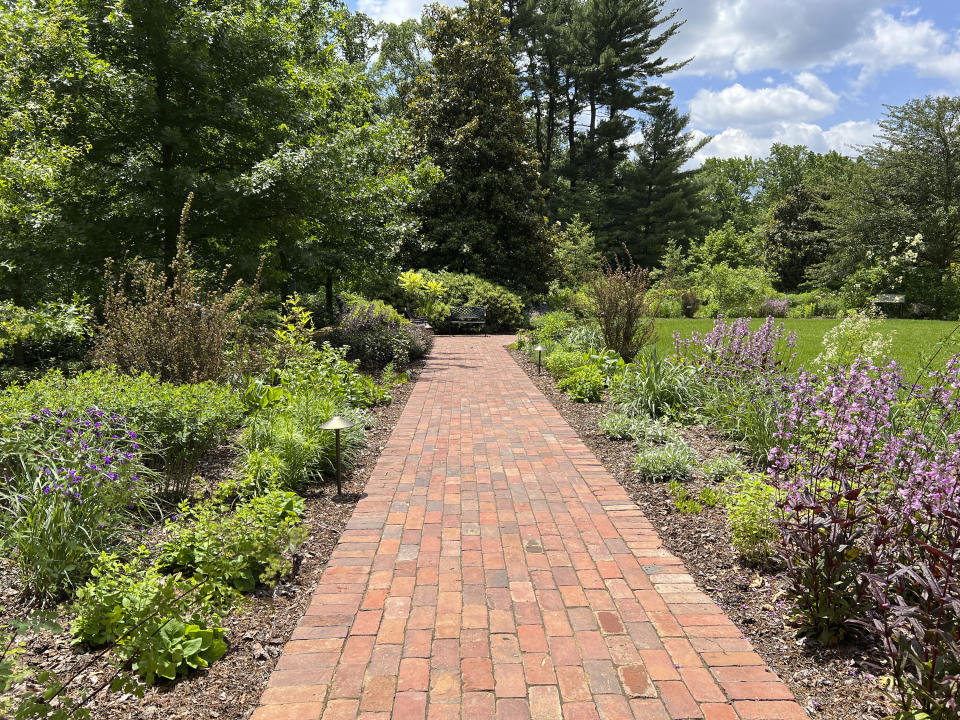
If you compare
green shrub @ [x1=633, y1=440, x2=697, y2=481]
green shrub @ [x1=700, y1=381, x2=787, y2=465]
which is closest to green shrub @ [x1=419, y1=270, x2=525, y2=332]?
green shrub @ [x1=700, y1=381, x2=787, y2=465]

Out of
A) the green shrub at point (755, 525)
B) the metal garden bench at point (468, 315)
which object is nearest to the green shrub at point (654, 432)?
the green shrub at point (755, 525)

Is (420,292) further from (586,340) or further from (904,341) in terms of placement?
(904,341)

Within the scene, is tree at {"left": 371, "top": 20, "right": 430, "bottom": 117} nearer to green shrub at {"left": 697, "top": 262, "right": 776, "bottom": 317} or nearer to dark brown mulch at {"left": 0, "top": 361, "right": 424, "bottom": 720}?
green shrub at {"left": 697, "top": 262, "right": 776, "bottom": 317}

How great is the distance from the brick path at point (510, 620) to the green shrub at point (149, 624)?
36 cm

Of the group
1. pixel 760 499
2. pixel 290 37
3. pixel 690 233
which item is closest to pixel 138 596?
pixel 760 499

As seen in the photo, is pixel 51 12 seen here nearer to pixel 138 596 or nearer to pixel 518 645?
pixel 138 596

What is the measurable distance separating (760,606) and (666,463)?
5.44ft

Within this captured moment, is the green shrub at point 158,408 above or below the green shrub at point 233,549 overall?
above

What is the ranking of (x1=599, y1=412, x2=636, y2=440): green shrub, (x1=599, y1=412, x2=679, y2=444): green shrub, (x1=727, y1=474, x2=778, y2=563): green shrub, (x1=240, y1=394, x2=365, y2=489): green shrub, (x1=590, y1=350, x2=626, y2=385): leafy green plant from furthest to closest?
(x1=590, y1=350, x2=626, y2=385): leafy green plant
(x1=599, y1=412, x2=636, y2=440): green shrub
(x1=599, y1=412, x2=679, y2=444): green shrub
(x1=240, y1=394, x2=365, y2=489): green shrub
(x1=727, y1=474, x2=778, y2=563): green shrub

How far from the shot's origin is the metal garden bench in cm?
1664

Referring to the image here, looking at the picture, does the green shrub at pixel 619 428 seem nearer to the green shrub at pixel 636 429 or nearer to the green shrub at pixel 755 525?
the green shrub at pixel 636 429

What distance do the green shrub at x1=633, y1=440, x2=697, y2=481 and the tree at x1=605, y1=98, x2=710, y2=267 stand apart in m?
28.2

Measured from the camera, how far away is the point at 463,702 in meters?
2.09

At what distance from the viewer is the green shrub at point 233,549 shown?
9.06 ft
